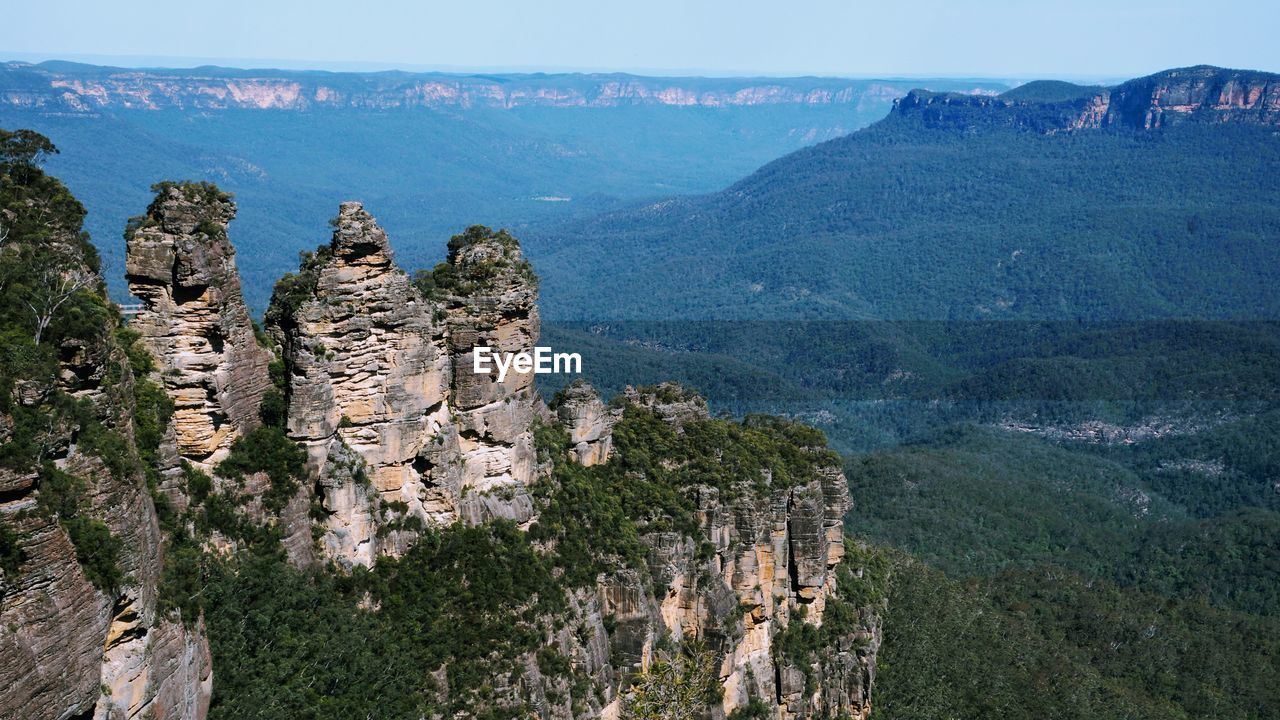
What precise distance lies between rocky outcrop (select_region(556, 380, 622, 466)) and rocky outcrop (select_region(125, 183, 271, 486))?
15.5 metres

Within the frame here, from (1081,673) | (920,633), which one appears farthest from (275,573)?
(1081,673)

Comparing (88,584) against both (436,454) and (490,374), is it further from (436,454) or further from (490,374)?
(490,374)

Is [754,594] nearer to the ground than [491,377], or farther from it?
nearer to the ground

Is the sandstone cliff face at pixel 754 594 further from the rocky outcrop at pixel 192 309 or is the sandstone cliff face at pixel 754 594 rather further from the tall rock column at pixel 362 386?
the rocky outcrop at pixel 192 309

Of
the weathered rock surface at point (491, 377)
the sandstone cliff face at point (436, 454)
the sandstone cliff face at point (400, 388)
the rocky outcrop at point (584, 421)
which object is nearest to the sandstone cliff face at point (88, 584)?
the sandstone cliff face at point (436, 454)

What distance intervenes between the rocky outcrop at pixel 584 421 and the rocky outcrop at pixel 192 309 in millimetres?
15481

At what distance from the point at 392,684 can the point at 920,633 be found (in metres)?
34.7

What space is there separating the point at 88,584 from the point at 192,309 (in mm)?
10431

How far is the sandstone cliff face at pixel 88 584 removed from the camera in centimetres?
2133

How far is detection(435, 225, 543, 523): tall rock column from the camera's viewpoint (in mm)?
39625

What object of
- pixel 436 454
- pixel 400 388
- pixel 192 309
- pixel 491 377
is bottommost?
pixel 436 454

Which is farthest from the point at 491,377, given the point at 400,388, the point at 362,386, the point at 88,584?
the point at 88,584

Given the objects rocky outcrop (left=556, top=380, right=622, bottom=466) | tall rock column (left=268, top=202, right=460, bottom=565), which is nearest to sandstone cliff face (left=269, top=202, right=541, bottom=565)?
tall rock column (left=268, top=202, right=460, bottom=565)

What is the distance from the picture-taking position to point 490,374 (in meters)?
39.9
